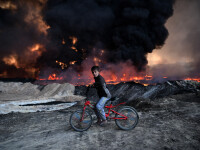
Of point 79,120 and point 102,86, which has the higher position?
point 102,86

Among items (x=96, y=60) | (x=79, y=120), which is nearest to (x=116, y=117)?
(x=79, y=120)

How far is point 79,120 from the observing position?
4.45m

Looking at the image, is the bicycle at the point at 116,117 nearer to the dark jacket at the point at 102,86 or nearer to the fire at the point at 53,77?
the dark jacket at the point at 102,86

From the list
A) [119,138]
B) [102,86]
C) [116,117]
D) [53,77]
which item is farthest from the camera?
[53,77]

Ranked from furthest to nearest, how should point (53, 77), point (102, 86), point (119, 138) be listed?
point (53, 77) < point (102, 86) < point (119, 138)

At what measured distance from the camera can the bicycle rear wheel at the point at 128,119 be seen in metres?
4.37

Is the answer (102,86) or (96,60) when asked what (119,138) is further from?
(96,60)

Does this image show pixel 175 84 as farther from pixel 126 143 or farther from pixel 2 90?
pixel 2 90

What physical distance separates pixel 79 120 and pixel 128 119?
1707mm

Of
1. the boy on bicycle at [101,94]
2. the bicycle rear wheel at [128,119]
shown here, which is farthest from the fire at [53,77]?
the bicycle rear wheel at [128,119]

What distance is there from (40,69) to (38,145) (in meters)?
36.7

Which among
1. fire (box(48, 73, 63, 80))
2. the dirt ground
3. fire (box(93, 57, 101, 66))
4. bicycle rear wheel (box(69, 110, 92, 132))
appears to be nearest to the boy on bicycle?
bicycle rear wheel (box(69, 110, 92, 132))

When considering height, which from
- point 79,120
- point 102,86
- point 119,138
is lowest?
point 119,138

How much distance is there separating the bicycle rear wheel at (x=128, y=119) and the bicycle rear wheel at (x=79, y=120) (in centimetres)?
100
